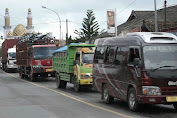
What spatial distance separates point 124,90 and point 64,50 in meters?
9.55

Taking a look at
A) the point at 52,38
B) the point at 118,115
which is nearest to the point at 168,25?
the point at 52,38

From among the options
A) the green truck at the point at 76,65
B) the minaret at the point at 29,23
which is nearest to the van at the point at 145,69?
the green truck at the point at 76,65

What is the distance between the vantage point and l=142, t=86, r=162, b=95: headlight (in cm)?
1138

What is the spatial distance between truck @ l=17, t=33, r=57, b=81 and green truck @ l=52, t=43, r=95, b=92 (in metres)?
6.13

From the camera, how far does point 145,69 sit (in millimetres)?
11445

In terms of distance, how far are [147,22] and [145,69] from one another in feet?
87.4

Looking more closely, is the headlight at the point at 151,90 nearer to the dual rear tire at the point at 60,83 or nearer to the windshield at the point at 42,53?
the dual rear tire at the point at 60,83

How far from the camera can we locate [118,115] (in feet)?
37.7

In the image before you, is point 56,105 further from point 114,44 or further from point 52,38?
point 52,38

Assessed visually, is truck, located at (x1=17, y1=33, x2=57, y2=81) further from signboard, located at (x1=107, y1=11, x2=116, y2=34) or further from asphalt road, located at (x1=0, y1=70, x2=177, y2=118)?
asphalt road, located at (x1=0, y1=70, x2=177, y2=118)

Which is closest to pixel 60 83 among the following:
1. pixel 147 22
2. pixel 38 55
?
A: pixel 38 55

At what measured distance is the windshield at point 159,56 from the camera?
1161cm

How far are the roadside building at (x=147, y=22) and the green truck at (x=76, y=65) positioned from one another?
591 inches

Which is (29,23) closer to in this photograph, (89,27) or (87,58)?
(89,27)
